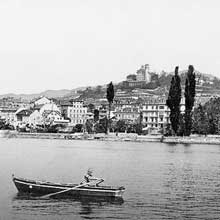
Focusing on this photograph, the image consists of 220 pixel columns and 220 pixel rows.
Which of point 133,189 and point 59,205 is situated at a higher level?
point 133,189

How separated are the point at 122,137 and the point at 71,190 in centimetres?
9725

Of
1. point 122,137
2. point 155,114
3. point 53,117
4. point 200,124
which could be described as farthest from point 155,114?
point 200,124

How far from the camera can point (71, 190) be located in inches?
1453

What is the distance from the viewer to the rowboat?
36.3m

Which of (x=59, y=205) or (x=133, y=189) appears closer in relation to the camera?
(x=59, y=205)

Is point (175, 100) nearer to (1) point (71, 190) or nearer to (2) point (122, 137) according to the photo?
(2) point (122, 137)

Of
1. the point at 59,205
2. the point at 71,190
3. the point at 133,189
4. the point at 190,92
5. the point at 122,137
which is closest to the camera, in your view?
the point at 59,205

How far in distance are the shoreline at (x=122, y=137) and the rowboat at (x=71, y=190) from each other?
77.1 m

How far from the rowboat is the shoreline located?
77.1 m

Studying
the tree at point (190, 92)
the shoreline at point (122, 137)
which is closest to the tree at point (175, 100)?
the tree at point (190, 92)

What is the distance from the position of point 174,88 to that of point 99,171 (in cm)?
5604

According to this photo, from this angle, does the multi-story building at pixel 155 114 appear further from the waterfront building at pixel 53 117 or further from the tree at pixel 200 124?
the tree at pixel 200 124

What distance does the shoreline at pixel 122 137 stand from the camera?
11554cm

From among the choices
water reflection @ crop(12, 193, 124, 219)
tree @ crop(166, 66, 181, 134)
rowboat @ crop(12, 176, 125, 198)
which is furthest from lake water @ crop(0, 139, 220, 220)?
tree @ crop(166, 66, 181, 134)
